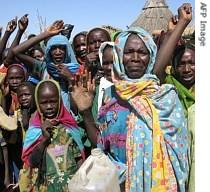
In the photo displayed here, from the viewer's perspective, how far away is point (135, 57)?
2785mm

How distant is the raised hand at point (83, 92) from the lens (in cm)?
309

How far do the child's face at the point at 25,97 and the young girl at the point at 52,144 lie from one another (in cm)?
83

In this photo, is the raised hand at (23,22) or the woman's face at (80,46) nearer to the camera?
the woman's face at (80,46)

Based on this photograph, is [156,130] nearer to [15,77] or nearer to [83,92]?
[83,92]

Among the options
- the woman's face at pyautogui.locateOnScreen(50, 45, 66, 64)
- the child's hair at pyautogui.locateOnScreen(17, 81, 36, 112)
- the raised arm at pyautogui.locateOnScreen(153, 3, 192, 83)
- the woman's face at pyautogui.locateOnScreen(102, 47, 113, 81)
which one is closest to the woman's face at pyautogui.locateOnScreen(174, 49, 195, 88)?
the raised arm at pyautogui.locateOnScreen(153, 3, 192, 83)

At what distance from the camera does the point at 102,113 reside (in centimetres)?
291

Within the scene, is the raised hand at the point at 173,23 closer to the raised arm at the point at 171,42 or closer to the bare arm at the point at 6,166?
the raised arm at the point at 171,42

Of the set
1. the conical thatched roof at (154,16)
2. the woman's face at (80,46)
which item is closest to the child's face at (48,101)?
the woman's face at (80,46)

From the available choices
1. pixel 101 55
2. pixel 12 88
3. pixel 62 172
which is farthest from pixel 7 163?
pixel 101 55

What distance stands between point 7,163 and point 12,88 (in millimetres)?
804

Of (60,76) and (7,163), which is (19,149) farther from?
(60,76)

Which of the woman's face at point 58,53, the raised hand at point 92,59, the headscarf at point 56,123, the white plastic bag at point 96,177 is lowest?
the white plastic bag at point 96,177

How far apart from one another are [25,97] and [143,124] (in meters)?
2.00
